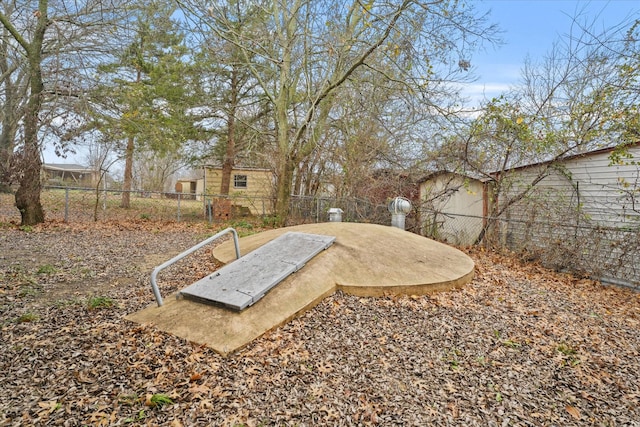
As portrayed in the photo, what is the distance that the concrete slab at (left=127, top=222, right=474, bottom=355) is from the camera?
3.07 meters

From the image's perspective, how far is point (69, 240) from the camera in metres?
7.10

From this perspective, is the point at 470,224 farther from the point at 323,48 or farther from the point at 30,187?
the point at 30,187

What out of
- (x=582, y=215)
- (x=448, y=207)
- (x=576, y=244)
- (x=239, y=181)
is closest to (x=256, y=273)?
(x=576, y=244)

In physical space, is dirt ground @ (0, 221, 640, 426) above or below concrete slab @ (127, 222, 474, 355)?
below

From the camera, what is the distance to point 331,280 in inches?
158

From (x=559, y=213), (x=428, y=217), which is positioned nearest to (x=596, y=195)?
(x=559, y=213)

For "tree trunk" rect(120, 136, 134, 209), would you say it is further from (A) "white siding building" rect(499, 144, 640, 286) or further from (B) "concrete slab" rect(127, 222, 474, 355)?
(A) "white siding building" rect(499, 144, 640, 286)

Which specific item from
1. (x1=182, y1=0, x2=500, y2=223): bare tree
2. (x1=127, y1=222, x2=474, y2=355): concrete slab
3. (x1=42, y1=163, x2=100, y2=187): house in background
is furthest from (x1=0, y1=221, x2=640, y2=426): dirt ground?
(x1=42, y1=163, x2=100, y2=187): house in background

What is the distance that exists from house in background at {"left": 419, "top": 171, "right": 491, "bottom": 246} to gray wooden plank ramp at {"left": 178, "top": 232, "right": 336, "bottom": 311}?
16.9 ft

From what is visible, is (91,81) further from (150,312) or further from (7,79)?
(7,79)

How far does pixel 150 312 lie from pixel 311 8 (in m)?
6.93

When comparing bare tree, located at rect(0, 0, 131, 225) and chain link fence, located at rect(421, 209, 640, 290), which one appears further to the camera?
bare tree, located at rect(0, 0, 131, 225)

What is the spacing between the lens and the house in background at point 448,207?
30.2 ft

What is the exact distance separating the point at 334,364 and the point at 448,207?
838cm
